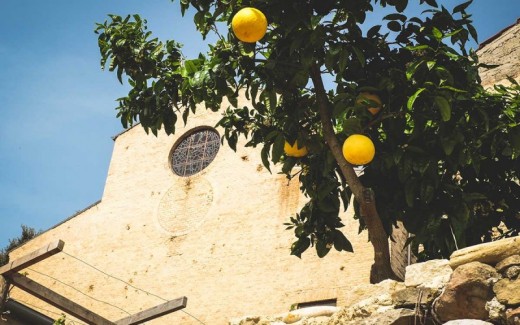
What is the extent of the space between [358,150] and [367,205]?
0.43 metres

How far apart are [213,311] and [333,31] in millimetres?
7770

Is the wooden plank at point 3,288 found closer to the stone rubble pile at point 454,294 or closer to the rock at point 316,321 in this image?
the rock at point 316,321

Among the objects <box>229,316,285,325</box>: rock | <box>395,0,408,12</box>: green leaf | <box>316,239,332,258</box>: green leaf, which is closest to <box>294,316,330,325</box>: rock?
<box>229,316,285,325</box>: rock

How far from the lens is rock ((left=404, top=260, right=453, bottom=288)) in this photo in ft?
9.60

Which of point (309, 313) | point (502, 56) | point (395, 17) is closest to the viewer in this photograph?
point (309, 313)

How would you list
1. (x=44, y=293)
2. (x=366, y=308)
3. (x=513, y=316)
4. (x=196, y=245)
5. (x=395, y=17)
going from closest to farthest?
(x=513, y=316), (x=366, y=308), (x=395, y=17), (x=44, y=293), (x=196, y=245)

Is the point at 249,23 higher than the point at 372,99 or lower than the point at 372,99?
higher

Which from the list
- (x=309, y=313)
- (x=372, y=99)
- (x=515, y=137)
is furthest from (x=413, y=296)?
(x=515, y=137)

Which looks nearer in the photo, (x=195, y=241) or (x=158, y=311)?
(x=158, y=311)

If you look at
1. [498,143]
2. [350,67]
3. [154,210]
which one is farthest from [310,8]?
[154,210]

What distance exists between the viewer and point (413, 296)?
2.98 m

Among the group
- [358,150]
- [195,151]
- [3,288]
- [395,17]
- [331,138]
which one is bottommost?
[3,288]

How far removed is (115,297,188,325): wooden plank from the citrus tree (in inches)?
101

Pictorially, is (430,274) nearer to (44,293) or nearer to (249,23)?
(249,23)
